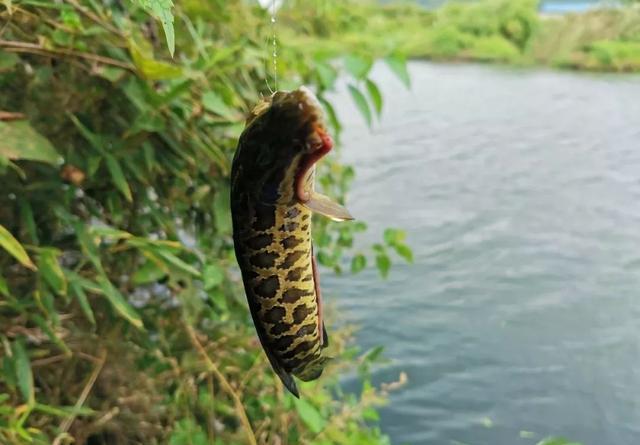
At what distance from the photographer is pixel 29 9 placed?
3.58ft

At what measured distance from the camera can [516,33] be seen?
877 centimetres

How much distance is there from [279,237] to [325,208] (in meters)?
0.06

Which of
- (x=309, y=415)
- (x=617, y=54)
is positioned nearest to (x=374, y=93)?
(x=309, y=415)

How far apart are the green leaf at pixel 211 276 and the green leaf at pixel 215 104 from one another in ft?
0.92

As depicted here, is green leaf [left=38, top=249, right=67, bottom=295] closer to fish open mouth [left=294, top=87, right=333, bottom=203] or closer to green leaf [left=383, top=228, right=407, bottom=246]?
fish open mouth [left=294, top=87, right=333, bottom=203]

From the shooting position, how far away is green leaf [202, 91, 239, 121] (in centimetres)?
110

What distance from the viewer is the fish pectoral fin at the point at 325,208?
1.68 feet

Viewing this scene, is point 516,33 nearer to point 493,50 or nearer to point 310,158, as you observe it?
point 493,50

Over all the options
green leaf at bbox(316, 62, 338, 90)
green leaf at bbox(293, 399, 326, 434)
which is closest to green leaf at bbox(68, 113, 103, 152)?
green leaf at bbox(316, 62, 338, 90)

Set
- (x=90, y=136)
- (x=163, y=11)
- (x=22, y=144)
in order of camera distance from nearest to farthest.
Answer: (x=163, y=11) → (x=22, y=144) → (x=90, y=136)

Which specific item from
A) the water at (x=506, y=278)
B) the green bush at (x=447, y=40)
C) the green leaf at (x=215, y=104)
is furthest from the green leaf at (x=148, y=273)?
the green bush at (x=447, y=40)

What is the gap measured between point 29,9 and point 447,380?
1992mm

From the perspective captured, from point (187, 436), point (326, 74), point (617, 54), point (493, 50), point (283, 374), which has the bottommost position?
point (187, 436)

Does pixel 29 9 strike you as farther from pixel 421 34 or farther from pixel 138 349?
pixel 421 34
